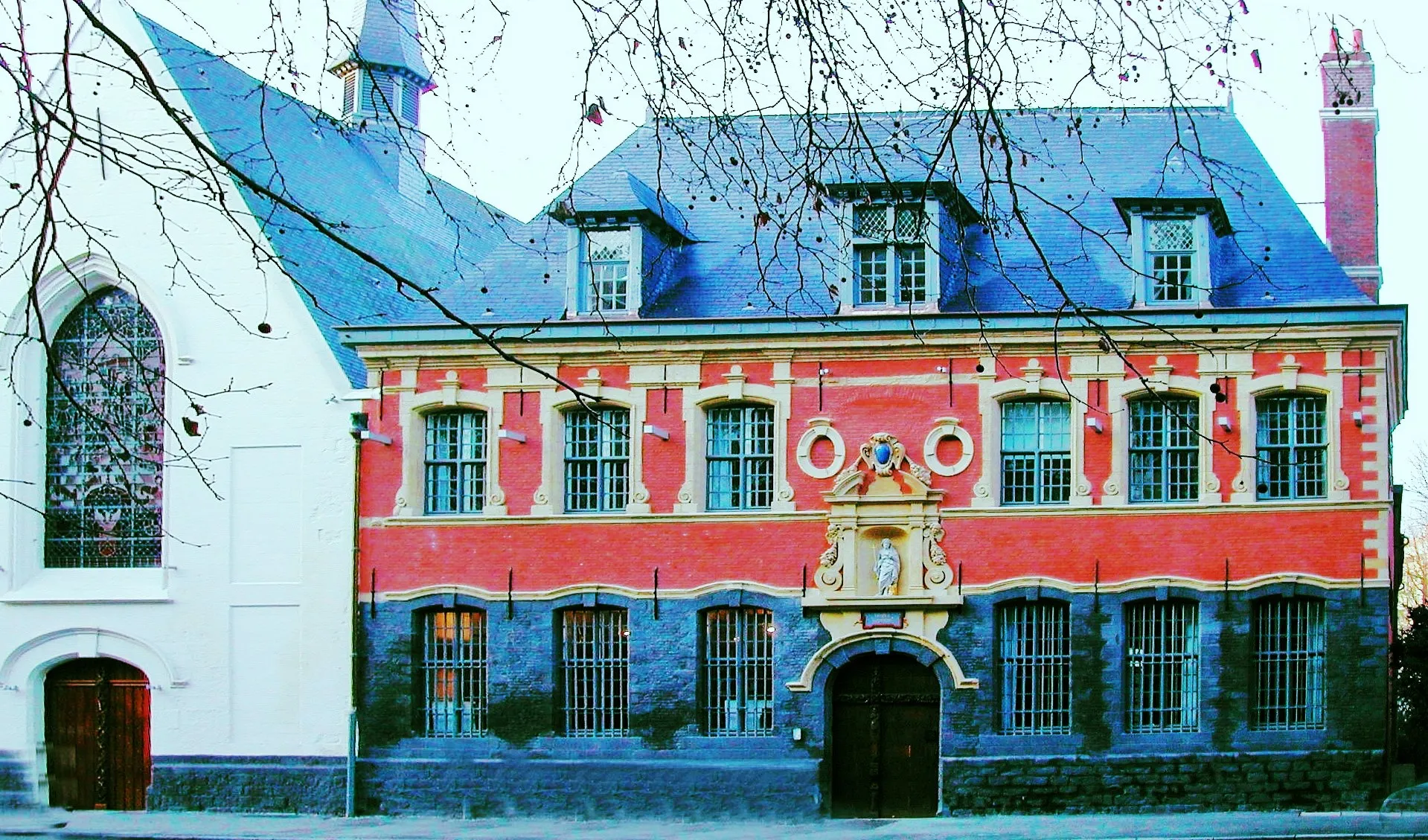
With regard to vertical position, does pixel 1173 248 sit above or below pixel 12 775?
above

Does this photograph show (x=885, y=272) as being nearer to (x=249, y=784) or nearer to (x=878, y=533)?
(x=878, y=533)

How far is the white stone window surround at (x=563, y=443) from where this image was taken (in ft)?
79.6

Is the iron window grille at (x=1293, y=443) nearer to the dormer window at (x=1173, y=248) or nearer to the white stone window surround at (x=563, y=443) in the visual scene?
the dormer window at (x=1173, y=248)

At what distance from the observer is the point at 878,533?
23.8m

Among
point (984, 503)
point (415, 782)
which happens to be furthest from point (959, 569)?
point (415, 782)

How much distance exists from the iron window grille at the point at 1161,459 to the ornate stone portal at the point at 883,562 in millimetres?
2608

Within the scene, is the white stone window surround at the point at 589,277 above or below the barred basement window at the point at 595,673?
above

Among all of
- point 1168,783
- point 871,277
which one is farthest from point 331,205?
point 1168,783

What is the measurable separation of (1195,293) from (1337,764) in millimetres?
6258

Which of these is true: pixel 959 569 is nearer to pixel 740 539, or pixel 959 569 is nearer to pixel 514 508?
pixel 740 539

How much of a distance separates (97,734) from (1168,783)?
14.6 metres

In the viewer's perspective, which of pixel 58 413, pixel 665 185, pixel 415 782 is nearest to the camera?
pixel 415 782

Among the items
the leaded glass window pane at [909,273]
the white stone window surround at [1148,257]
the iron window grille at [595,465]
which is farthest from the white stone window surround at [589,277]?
the white stone window surround at [1148,257]

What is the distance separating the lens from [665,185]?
91.1 ft
